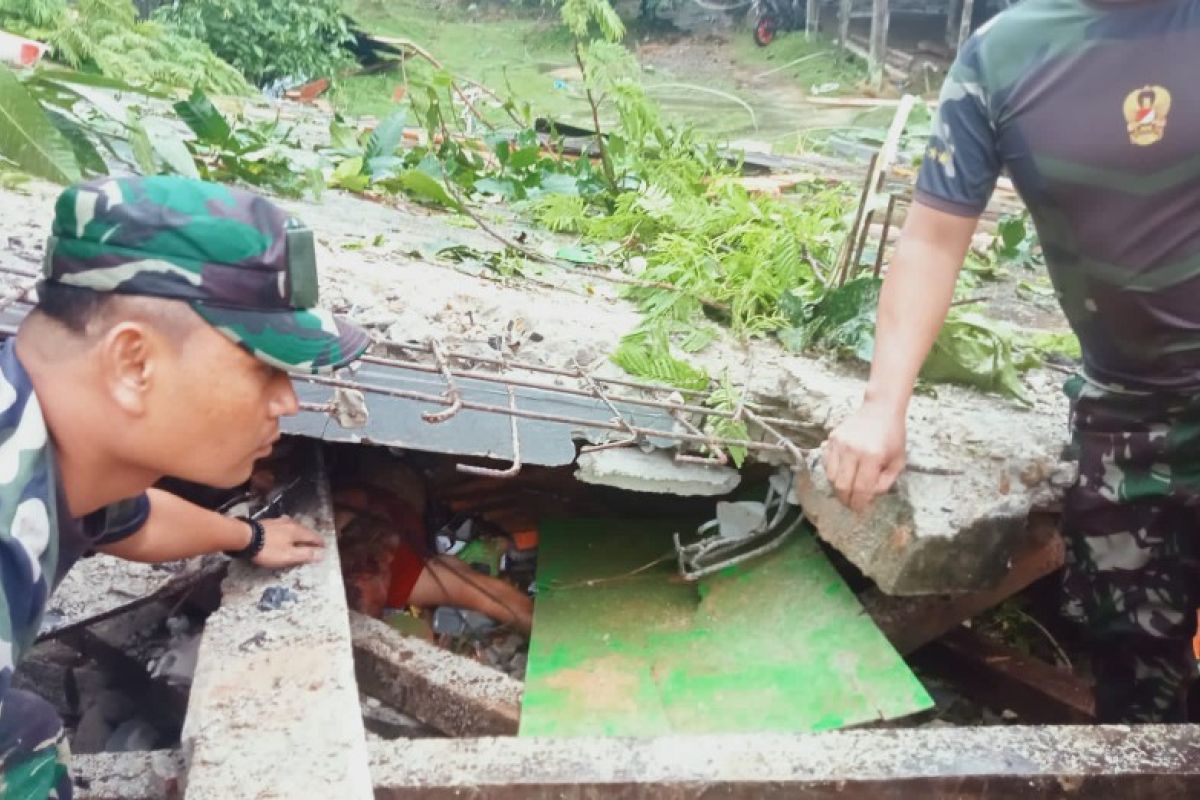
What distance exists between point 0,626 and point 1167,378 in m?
2.23

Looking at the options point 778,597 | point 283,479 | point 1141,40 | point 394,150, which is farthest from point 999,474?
point 394,150

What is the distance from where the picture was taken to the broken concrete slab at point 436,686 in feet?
7.96

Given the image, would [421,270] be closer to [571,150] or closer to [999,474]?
[999,474]

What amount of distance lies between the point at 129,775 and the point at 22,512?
708 mm

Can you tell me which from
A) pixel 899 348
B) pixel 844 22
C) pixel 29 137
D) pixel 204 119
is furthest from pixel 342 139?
pixel 844 22

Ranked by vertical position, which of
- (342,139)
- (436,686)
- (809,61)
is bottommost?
(809,61)

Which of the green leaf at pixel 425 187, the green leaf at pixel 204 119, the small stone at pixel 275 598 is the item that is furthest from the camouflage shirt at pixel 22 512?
the green leaf at pixel 425 187

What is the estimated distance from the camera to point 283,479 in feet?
8.81

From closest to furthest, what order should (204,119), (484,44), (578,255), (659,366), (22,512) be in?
1. (22,512)
2. (659,366)
3. (578,255)
4. (204,119)
5. (484,44)

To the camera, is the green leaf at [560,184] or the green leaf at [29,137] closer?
the green leaf at [29,137]

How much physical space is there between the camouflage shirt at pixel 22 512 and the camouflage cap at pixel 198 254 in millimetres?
181

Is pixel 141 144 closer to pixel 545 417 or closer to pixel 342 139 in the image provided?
pixel 342 139

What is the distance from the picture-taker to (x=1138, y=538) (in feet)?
7.89

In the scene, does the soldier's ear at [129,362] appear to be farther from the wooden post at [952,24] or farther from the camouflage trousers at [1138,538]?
the wooden post at [952,24]
